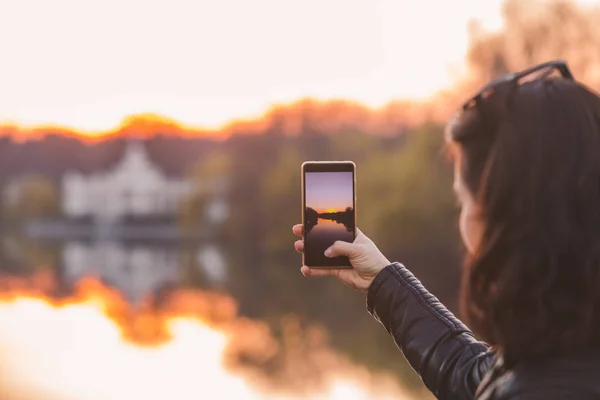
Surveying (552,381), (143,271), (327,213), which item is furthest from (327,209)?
(143,271)

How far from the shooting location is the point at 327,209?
70.0 inches

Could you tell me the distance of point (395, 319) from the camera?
1446 millimetres

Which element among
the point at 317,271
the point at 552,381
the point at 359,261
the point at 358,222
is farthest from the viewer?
the point at 358,222

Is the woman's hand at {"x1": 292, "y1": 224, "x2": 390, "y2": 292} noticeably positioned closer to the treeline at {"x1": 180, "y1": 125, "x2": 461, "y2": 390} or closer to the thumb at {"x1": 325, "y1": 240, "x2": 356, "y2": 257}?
the thumb at {"x1": 325, "y1": 240, "x2": 356, "y2": 257}

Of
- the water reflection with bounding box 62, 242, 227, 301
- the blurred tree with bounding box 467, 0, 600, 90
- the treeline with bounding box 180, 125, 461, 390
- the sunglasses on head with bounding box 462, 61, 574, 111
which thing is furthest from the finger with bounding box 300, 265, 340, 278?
the blurred tree with bounding box 467, 0, 600, 90

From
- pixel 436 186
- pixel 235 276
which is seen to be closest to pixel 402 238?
pixel 436 186

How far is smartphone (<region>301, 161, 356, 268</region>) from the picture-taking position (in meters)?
1.73

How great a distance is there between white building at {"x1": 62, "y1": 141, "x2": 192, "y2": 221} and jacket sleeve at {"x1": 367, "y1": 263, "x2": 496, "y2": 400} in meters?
64.3

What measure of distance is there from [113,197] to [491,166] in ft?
217

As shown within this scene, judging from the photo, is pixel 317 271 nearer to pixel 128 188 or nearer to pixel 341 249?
pixel 341 249

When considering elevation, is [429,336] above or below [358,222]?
above

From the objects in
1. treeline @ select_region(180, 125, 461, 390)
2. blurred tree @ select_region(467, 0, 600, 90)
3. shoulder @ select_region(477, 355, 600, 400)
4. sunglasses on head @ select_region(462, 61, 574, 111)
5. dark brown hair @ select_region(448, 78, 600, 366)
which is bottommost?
treeline @ select_region(180, 125, 461, 390)

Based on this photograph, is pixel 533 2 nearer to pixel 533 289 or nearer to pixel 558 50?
pixel 558 50

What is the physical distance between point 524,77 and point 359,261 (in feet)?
2.29
